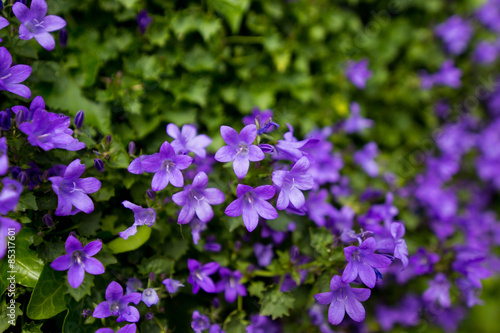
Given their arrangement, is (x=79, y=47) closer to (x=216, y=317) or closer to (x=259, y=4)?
(x=259, y=4)

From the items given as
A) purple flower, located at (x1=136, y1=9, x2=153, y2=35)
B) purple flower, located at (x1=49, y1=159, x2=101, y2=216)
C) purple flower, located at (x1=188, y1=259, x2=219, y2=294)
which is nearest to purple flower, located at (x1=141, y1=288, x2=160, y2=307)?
purple flower, located at (x1=188, y1=259, x2=219, y2=294)

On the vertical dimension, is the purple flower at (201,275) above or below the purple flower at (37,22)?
below

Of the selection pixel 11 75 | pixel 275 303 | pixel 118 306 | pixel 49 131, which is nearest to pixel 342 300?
pixel 275 303

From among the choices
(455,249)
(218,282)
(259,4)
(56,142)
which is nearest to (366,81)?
(259,4)

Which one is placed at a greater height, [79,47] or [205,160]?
[79,47]

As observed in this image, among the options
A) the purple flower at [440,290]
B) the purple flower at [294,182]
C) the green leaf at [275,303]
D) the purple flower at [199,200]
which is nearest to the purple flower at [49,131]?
the purple flower at [199,200]

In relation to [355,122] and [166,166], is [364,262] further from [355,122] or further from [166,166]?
[355,122]

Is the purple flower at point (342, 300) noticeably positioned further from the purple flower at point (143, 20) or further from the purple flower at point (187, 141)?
the purple flower at point (143, 20)
